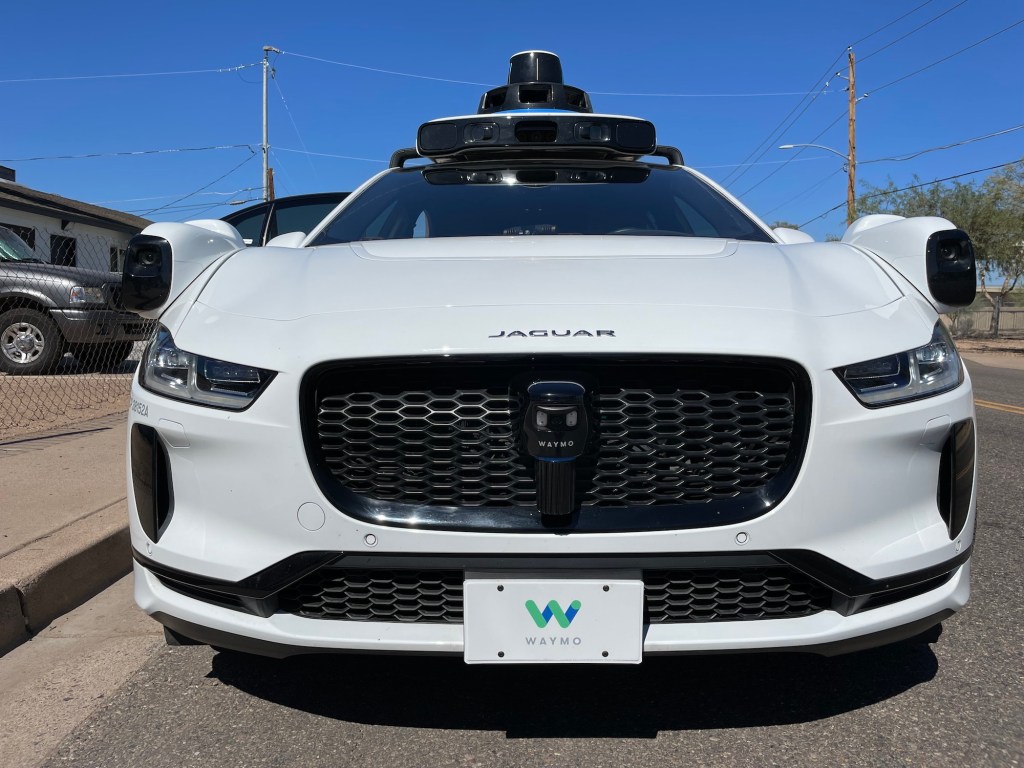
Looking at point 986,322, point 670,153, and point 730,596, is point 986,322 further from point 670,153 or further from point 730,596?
point 730,596

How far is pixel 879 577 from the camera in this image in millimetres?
2012

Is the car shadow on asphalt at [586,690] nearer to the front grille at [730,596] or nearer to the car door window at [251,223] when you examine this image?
the front grille at [730,596]

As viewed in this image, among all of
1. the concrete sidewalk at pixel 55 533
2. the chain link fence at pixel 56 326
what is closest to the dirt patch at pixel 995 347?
the chain link fence at pixel 56 326

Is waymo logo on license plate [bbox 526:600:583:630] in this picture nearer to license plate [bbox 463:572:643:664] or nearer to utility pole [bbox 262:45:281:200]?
license plate [bbox 463:572:643:664]

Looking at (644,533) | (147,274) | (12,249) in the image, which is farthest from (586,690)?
(12,249)

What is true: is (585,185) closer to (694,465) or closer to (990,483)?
(694,465)

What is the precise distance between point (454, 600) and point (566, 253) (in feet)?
3.38

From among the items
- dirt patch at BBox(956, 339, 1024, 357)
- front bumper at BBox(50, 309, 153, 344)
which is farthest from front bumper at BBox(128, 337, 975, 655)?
dirt patch at BBox(956, 339, 1024, 357)

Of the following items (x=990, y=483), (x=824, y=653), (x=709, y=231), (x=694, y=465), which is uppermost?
(x=709, y=231)

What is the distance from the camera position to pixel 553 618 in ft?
6.57

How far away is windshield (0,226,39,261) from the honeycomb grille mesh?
30.5 feet

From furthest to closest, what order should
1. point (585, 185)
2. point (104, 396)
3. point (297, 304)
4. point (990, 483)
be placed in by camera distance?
point (104, 396)
point (990, 483)
point (585, 185)
point (297, 304)

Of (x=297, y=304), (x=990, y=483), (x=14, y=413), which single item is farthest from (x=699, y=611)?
(x=14, y=413)

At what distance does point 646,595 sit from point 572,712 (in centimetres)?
58
